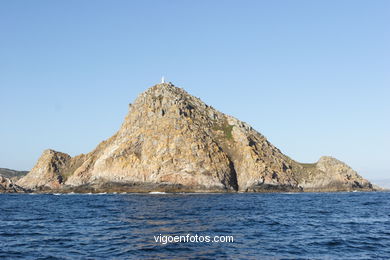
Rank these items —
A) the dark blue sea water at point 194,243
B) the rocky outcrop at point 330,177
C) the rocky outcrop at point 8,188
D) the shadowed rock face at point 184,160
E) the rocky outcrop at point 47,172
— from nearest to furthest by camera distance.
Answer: the dark blue sea water at point 194,243
the shadowed rock face at point 184,160
the rocky outcrop at point 8,188
the rocky outcrop at point 330,177
the rocky outcrop at point 47,172

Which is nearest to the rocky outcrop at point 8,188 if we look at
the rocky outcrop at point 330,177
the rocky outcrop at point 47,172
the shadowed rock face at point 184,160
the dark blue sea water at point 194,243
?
the rocky outcrop at point 47,172

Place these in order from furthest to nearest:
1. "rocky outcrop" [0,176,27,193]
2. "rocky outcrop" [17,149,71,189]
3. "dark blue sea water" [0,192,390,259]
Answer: "rocky outcrop" [17,149,71,189], "rocky outcrop" [0,176,27,193], "dark blue sea water" [0,192,390,259]

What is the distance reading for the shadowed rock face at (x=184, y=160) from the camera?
119m

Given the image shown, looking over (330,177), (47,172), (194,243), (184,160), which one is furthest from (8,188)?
(194,243)

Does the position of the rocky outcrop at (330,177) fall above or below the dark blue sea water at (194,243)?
above

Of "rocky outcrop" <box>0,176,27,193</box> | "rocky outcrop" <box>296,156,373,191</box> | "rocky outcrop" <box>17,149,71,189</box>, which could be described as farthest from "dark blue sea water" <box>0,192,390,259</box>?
"rocky outcrop" <box>17,149,71,189</box>

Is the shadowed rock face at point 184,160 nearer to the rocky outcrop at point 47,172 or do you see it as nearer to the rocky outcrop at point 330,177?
the rocky outcrop at point 330,177

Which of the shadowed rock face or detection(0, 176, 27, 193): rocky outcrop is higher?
the shadowed rock face

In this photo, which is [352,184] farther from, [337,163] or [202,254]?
[202,254]

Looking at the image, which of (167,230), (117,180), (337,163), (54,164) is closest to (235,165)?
(117,180)

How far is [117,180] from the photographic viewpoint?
120125 mm

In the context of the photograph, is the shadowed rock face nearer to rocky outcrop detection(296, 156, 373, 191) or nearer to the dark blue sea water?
rocky outcrop detection(296, 156, 373, 191)

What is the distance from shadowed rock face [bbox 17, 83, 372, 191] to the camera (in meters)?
119

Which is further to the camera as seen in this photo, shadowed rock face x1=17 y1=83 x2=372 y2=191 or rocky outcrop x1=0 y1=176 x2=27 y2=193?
rocky outcrop x1=0 y1=176 x2=27 y2=193
